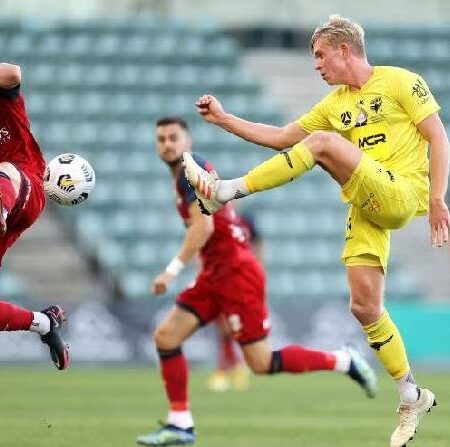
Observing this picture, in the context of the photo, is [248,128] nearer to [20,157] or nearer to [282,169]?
[282,169]

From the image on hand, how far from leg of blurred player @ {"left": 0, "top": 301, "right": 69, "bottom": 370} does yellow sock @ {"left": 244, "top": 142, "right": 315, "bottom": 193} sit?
1620 mm

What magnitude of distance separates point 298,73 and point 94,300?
6546mm

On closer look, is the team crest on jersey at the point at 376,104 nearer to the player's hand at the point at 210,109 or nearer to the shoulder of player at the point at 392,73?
the shoulder of player at the point at 392,73

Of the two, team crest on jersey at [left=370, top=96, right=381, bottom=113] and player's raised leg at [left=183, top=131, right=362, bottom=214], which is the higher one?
team crest on jersey at [left=370, top=96, right=381, bottom=113]

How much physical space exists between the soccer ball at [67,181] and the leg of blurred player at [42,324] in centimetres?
67

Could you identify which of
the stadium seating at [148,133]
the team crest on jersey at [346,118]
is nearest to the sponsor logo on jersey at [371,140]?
the team crest on jersey at [346,118]

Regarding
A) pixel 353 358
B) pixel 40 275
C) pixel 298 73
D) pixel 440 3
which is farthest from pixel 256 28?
pixel 353 358

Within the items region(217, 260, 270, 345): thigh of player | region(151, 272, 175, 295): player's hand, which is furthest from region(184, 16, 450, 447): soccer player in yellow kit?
region(217, 260, 270, 345): thigh of player

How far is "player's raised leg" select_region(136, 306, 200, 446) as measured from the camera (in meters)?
8.41

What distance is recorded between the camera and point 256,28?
2195 cm

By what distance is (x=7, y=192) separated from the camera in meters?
7.29

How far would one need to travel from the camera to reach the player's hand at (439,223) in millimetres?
6812

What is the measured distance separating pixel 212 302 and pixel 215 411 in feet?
6.32

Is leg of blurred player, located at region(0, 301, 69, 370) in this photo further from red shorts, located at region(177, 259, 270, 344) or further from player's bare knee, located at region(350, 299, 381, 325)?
player's bare knee, located at region(350, 299, 381, 325)
